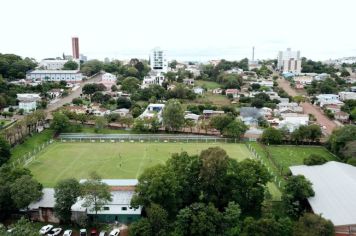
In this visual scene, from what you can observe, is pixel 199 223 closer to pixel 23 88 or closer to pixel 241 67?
pixel 23 88

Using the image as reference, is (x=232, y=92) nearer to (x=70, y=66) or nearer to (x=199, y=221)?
(x=70, y=66)

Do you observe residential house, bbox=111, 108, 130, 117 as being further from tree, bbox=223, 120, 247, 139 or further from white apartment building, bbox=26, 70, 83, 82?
white apartment building, bbox=26, 70, 83, 82

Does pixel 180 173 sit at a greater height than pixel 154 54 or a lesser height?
lesser

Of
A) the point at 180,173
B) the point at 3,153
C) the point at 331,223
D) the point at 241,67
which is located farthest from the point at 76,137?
the point at 241,67

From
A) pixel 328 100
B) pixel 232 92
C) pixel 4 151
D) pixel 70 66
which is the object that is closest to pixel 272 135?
pixel 4 151

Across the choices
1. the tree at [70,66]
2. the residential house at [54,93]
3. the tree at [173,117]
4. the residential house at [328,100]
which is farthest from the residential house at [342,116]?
the tree at [70,66]

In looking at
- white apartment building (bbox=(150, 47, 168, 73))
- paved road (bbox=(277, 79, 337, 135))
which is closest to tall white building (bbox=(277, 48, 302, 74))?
white apartment building (bbox=(150, 47, 168, 73))
